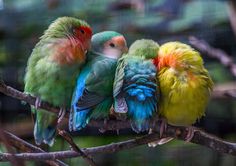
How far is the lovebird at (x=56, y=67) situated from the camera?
1.41 meters

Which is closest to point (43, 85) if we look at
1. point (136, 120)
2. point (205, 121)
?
point (136, 120)

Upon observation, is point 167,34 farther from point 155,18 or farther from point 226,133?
point 226,133

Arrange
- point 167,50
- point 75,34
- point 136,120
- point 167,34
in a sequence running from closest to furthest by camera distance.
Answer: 1. point 136,120
2. point 167,50
3. point 75,34
4. point 167,34

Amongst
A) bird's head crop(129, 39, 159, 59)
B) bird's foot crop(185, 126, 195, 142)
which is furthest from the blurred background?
bird's foot crop(185, 126, 195, 142)

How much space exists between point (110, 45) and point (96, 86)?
0.14 meters

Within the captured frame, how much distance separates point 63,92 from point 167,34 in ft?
3.64

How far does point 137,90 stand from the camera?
4.21 feet

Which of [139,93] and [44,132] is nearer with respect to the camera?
[139,93]

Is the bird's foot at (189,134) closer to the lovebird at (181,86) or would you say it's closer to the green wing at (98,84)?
the lovebird at (181,86)

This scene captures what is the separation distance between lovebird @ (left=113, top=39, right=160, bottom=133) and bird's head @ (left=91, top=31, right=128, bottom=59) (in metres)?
0.07

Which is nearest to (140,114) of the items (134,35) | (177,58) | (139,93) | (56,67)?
(139,93)

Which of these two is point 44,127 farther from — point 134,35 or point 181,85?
point 134,35

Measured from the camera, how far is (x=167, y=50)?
4.44 feet

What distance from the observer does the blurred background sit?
2.46 meters
